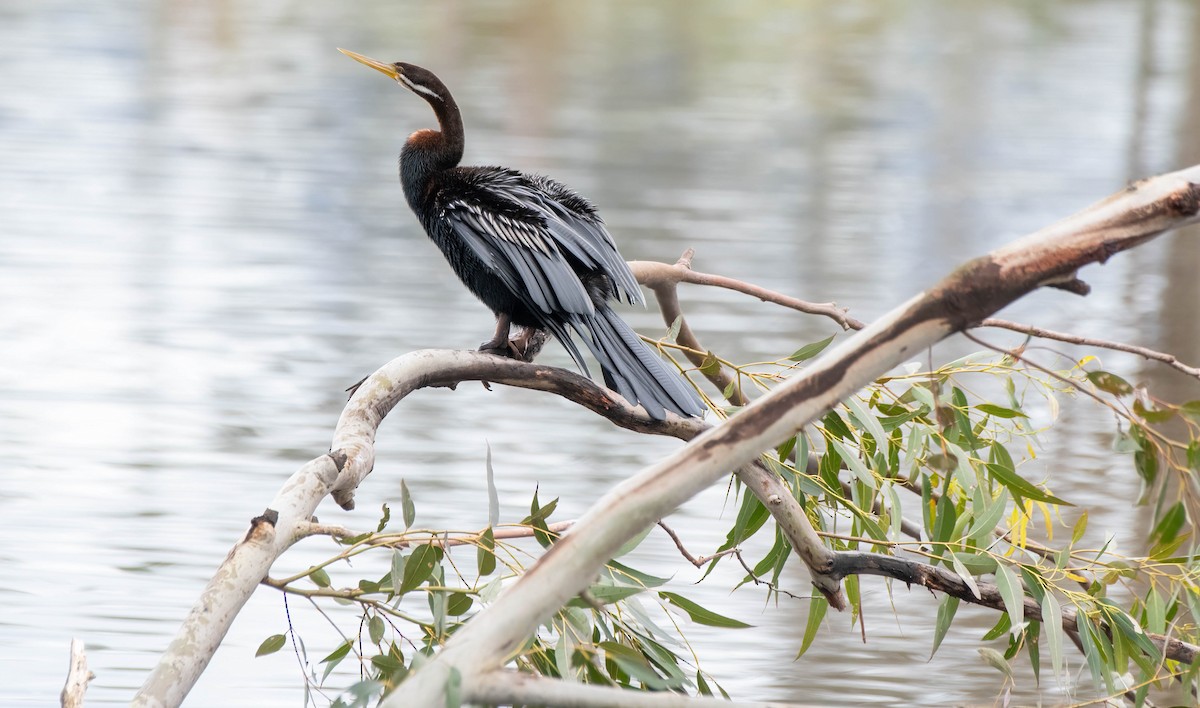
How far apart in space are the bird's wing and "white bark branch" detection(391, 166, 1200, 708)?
0.49m

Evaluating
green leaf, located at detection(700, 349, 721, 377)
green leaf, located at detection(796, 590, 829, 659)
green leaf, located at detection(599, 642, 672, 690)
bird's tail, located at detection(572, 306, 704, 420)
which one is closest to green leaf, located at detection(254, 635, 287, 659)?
green leaf, located at detection(599, 642, 672, 690)

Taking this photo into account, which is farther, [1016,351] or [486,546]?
[1016,351]

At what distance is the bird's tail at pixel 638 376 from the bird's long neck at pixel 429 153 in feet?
1.13

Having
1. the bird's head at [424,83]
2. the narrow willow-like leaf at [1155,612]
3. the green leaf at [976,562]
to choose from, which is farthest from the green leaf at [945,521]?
the bird's head at [424,83]

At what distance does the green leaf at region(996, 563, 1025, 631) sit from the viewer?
1.45 m

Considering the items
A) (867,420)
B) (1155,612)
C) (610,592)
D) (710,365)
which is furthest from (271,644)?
(1155,612)

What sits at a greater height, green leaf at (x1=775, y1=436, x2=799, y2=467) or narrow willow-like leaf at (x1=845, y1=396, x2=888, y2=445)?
narrow willow-like leaf at (x1=845, y1=396, x2=888, y2=445)

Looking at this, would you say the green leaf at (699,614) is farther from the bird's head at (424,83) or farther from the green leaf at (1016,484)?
the bird's head at (424,83)

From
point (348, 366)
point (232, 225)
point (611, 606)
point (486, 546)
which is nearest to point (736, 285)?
point (611, 606)

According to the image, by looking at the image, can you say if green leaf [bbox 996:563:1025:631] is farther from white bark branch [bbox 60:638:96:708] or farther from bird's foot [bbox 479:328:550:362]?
white bark branch [bbox 60:638:96:708]

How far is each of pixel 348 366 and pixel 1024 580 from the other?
2.28m

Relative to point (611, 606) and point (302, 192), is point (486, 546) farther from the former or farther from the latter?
point (302, 192)

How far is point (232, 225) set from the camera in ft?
16.4

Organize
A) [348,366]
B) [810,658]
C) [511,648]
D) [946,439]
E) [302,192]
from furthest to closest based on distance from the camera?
[302,192] → [348,366] → [810,658] → [946,439] → [511,648]
